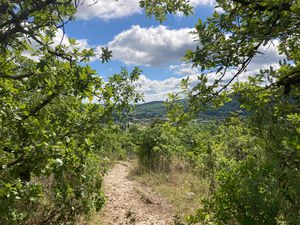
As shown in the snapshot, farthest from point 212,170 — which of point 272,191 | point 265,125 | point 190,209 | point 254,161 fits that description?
point 265,125

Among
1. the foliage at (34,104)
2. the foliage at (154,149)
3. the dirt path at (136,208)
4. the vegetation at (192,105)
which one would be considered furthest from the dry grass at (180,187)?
the foliage at (34,104)

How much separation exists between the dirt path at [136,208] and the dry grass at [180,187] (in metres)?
0.28

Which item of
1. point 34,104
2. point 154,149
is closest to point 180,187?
point 154,149

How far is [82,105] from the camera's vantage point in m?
5.78

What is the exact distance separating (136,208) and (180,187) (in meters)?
1.93

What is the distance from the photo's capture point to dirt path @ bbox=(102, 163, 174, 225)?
25.2 ft

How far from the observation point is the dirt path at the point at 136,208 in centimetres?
768

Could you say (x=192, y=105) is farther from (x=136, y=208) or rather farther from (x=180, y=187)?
(x=180, y=187)

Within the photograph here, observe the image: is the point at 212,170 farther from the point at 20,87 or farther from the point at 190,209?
the point at 20,87

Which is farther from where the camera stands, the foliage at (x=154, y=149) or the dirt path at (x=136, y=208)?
the foliage at (x=154, y=149)

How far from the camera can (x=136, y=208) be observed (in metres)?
8.75

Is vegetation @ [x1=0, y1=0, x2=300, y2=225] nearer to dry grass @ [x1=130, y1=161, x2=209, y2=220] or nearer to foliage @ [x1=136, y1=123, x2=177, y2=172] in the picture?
dry grass @ [x1=130, y1=161, x2=209, y2=220]

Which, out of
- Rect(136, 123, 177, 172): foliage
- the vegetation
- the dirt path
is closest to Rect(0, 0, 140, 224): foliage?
the vegetation

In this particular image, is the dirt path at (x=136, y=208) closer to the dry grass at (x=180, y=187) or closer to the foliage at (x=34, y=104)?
the dry grass at (x=180, y=187)
